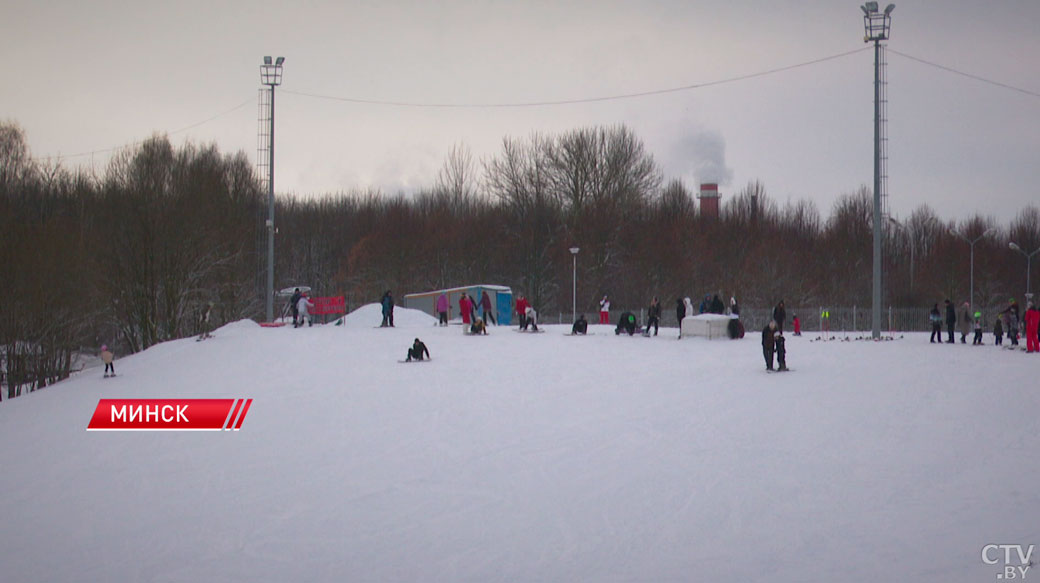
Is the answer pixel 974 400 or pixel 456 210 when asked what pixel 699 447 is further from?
pixel 456 210

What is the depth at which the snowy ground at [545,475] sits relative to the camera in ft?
39.0

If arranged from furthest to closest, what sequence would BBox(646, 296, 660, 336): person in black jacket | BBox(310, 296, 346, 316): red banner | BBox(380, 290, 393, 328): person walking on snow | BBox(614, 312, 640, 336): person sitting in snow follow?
1. BBox(310, 296, 346, 316): red banner
2. BBox(380, 290, 393, 328): person walking on snow
3. BBox(614, 312, 640, 336): person sitting in snow
4. BBox(646, 296, 660, 336): person in black jacket

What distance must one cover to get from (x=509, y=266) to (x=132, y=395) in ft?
161

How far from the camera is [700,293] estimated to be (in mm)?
64625

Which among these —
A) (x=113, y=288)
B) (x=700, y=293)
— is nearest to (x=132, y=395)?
(x=113, y=288)

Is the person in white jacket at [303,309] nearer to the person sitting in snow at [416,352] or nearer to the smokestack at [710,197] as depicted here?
the person sitting in snow at [416,352]

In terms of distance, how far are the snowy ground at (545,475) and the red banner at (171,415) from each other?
600 millimetres

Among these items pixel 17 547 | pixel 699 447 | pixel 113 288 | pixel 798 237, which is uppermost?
pixel 798 237

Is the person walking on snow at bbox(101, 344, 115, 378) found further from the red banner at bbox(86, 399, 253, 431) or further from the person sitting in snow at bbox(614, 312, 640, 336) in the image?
the person sitting in snow at bbox(614, 312, 640, 336)

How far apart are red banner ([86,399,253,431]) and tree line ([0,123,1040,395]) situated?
62.7 ft

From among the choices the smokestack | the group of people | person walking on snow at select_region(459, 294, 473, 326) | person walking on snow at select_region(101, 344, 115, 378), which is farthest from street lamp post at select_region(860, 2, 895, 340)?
the smokestack

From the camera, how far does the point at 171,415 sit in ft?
68.9

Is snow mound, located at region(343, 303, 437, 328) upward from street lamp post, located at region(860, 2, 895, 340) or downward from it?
downward

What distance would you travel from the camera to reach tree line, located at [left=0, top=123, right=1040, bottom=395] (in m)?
41.2
